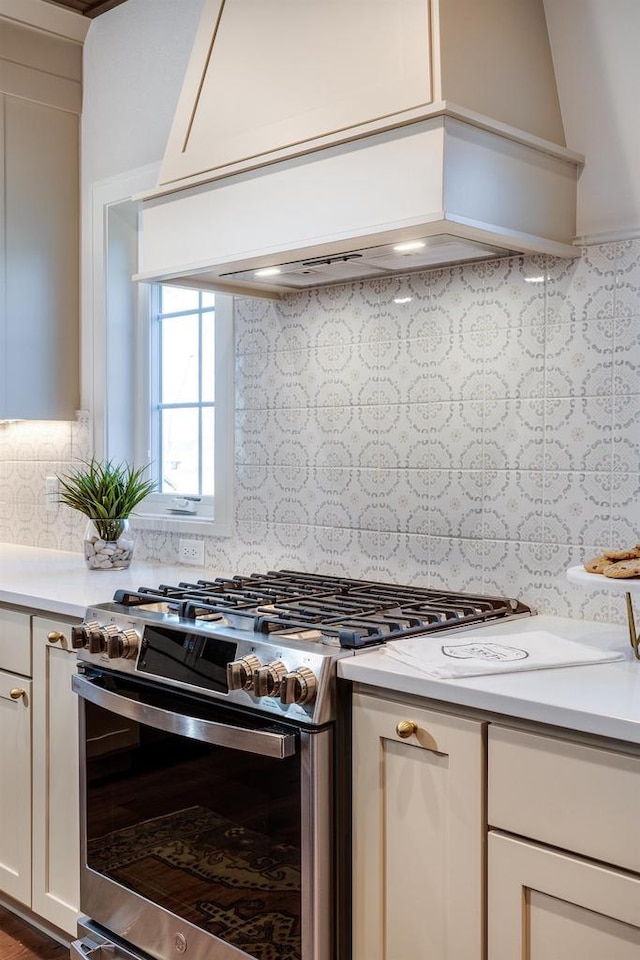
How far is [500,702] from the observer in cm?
144

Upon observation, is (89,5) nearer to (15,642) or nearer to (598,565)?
(15,642)

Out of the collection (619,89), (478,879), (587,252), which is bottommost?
(478,879)

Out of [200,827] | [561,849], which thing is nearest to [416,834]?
[561,849]

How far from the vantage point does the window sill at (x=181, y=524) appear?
2834 mm

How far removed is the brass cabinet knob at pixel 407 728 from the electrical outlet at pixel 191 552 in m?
1.40

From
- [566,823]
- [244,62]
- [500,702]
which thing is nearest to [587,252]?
[244,62]

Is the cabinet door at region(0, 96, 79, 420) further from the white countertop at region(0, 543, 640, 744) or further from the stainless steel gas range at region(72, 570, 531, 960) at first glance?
the stainless steel gas range at region(72, 570, 531, 960)

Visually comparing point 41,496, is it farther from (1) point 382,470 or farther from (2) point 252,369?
(1) point 382,470

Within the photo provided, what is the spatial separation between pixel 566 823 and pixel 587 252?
1.18 m

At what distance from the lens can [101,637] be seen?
2078 mm

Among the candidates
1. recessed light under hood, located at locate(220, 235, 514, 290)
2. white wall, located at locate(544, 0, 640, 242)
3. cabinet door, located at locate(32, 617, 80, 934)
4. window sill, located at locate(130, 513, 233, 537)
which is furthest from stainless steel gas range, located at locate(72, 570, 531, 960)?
white wall, located at locate(544, 0, 640, 242)

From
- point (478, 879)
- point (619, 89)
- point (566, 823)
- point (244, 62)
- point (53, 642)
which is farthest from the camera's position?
point (53, 642)

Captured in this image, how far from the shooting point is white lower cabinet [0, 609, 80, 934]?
7.63 ft

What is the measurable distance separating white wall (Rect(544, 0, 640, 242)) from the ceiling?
1.73 meters
